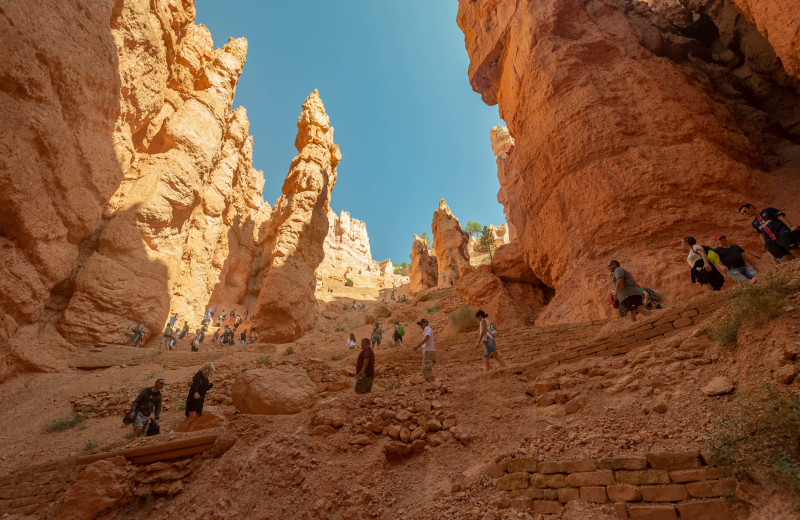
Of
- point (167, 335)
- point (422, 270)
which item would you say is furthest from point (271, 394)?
point (422, 270)

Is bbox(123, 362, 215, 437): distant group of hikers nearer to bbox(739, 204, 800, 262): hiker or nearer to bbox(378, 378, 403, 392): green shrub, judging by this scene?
bbox(378, 378, 403, 392): green shrub

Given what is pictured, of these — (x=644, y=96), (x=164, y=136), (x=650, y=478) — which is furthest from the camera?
(x=164, y=136)

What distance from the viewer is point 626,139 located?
13.1 meters

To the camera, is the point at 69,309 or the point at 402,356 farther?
the point at 69,309

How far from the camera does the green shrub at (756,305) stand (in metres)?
4.21

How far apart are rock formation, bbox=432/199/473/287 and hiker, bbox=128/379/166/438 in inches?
1138

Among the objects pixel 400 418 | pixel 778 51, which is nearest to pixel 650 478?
pixel 400 418

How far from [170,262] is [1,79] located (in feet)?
38.6

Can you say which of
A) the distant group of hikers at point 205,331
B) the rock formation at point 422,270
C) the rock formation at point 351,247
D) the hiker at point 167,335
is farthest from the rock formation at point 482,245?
the hiker at point 167,335

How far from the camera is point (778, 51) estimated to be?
9.05 metres

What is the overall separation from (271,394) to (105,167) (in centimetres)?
1502

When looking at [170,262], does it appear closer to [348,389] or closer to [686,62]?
[348,389]

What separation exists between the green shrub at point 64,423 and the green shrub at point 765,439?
13816 mm

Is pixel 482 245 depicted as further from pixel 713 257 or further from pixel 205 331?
pixel 713 257
